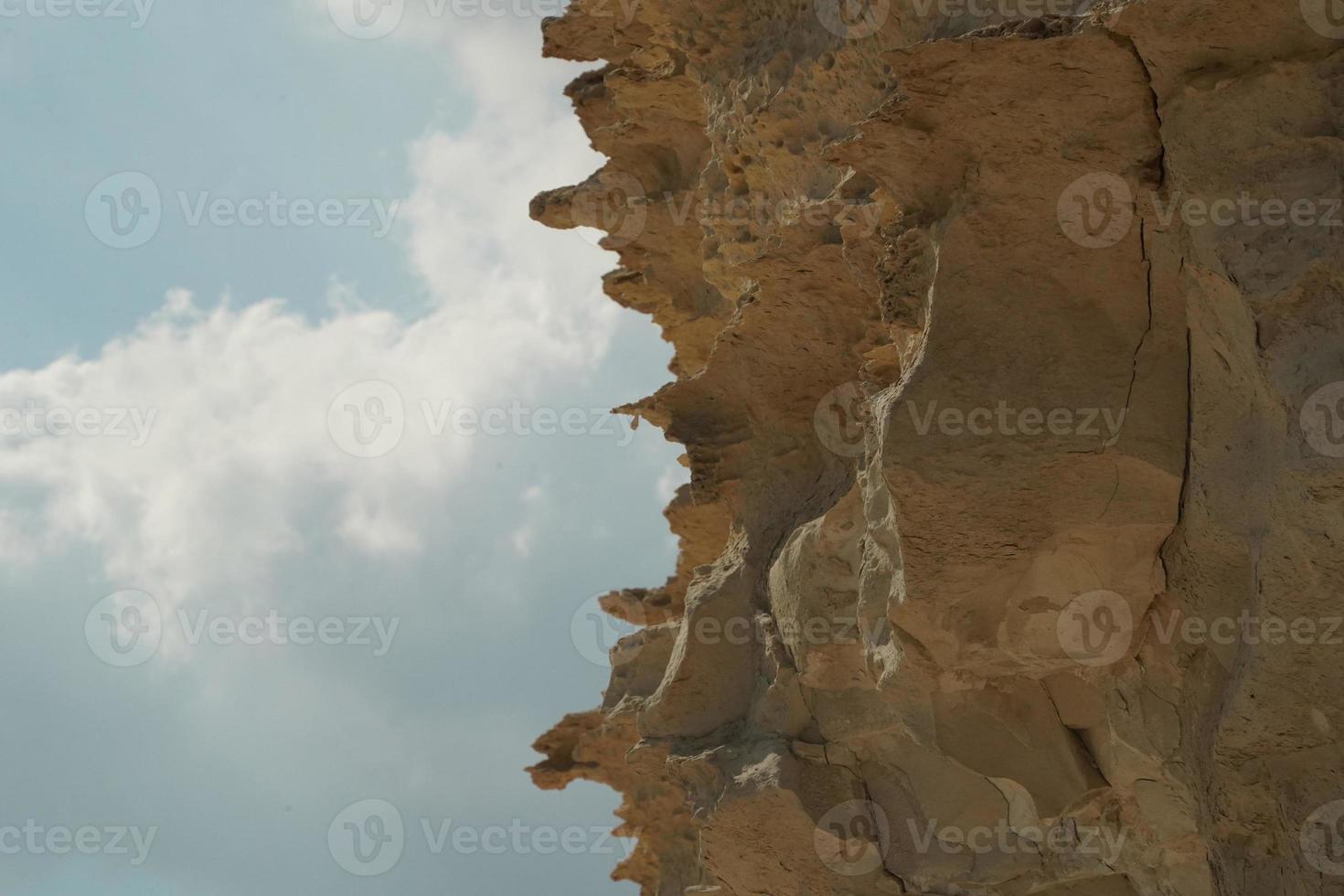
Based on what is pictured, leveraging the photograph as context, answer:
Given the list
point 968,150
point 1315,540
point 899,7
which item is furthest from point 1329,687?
point 899,7

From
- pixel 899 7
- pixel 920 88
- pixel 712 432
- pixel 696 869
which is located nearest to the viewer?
pixel 920 88

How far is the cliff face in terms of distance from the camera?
12.4ft

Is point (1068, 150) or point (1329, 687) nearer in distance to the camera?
point (1329, 687)

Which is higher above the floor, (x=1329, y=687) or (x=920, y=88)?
(x=920, y=88)

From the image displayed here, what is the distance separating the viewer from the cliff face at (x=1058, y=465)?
379 centimetres

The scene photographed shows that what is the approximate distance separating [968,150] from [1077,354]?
74 centimetres

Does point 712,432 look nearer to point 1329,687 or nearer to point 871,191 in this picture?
point 871,191

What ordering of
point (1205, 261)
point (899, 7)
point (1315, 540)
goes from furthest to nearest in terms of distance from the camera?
point (899, 7) → point (1205, 261) → point (1315, 540)

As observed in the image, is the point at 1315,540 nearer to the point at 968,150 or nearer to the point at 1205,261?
the point at 1205,261

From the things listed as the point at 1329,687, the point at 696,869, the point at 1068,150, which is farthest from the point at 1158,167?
the point at 696,869

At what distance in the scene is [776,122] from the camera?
6.68 m

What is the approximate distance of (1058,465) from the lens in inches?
171

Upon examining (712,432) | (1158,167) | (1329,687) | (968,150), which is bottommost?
(1329,687)

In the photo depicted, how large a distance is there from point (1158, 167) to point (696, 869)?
20.4 feet
